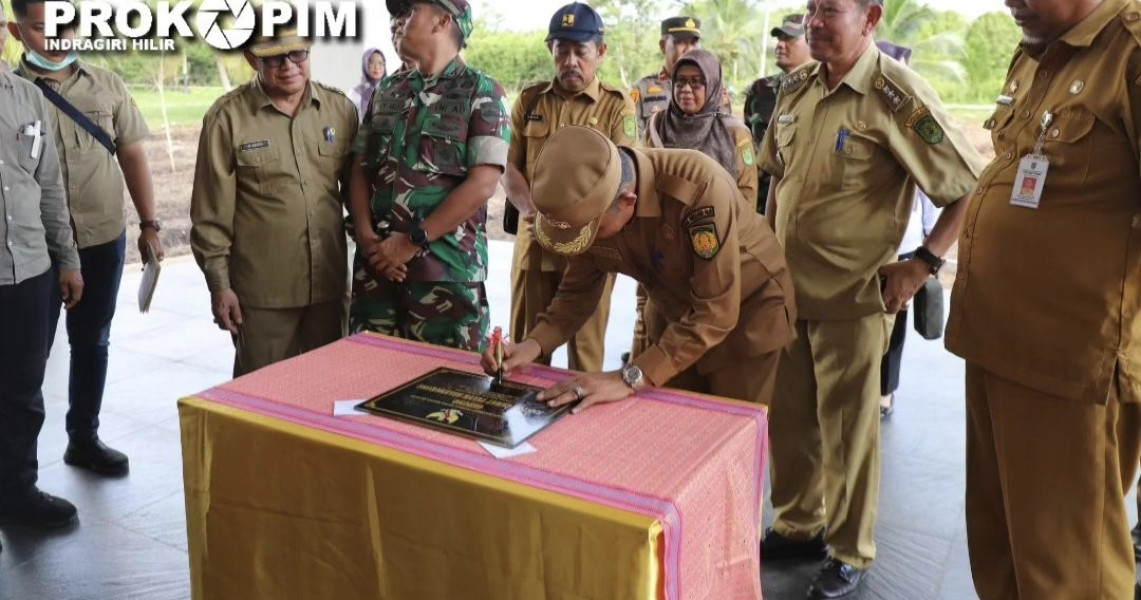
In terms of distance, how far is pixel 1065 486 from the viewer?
161 cm

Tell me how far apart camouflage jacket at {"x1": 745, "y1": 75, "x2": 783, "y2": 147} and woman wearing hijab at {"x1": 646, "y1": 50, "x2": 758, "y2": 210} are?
14.8 inches

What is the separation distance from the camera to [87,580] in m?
2.25

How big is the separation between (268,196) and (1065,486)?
6.52 feet

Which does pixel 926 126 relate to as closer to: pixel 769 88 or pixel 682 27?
pixel 769 88

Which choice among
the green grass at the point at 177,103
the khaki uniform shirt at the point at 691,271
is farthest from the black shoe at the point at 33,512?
the green grass at the point at 177,103

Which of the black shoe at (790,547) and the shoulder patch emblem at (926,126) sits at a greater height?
the shoulder patch emblem at (926,126)

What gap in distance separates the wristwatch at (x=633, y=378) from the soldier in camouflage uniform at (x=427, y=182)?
885 mm

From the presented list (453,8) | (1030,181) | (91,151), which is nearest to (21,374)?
(91,151)

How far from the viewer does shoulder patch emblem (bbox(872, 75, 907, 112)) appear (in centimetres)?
196

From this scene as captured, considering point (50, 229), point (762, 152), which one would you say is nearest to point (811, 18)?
point (762, 152)

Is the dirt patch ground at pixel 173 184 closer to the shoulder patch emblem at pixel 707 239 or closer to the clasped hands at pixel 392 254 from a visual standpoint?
the clasped hands at pixel 392 254

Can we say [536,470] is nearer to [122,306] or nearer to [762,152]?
[762,152]

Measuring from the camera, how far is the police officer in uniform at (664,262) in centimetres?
147

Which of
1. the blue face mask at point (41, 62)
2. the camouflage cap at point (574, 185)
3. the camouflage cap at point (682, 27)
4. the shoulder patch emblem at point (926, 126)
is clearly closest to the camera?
the camouflage cap at point (574, 185)
